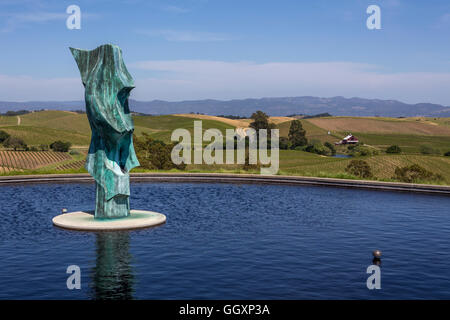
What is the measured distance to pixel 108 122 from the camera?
1005 inches

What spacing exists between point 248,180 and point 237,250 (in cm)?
2375

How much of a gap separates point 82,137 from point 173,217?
98.8 m

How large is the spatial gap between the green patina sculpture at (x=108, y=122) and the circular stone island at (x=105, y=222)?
30.8 inches

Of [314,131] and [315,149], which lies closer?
[315,149]

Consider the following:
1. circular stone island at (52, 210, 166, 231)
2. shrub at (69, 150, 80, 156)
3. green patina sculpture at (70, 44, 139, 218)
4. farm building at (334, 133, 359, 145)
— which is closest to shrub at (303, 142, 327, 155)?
farm building at (334, 133, 359, 145)

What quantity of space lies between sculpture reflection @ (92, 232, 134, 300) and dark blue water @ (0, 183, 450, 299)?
0.13 feet

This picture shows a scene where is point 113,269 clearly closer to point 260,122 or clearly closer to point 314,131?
point 260,122

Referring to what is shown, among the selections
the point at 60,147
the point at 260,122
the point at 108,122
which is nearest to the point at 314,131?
the point at 260,122

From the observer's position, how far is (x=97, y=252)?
21.2m

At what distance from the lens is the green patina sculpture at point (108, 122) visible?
25594mm

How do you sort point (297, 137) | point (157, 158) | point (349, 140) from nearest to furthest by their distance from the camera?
1. point (157, 158)
2. point (297, 137)
3. point (349, 140)

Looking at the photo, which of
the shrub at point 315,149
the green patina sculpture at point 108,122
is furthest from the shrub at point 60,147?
the green patina sculpture at point 108,122
